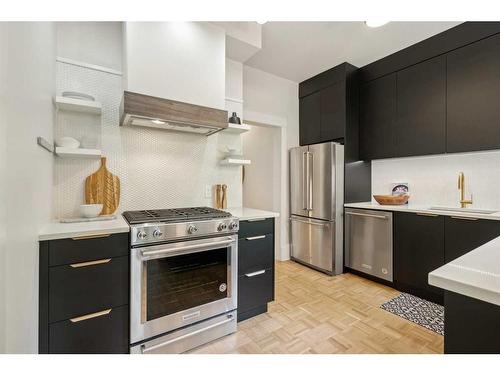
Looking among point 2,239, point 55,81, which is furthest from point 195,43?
point 2,239

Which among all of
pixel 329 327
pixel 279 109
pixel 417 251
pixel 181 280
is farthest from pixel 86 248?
pixel 279 109

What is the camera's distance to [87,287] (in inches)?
52.7

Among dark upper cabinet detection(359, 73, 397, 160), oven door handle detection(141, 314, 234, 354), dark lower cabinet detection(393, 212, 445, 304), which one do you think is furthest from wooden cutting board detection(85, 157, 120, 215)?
dark upper cabinet detection(359, 73, 397, 160)

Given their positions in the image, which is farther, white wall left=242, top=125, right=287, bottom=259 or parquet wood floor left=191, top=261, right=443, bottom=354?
white wall left=242, top=125, right=287, bottom=259

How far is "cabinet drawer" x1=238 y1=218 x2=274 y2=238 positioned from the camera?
75.7 inches

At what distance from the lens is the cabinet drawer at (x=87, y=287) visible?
127cm

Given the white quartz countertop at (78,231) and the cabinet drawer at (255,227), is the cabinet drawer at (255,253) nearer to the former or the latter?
the cabinet drawer at (255,227)

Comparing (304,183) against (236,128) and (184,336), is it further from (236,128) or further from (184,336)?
(184,336)

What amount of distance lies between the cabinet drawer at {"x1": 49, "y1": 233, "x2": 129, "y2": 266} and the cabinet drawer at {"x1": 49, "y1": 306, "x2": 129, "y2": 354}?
0.34m

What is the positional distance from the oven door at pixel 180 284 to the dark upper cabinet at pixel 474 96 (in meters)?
2.53

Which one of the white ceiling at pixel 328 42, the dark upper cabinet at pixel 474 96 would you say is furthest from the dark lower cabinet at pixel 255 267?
the dark upper cabinet at pixel 474 96

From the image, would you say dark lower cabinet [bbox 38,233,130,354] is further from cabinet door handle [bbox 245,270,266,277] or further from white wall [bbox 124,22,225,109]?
white wall [bbox 124,22,225,109]

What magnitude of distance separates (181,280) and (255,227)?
2.35 ft
